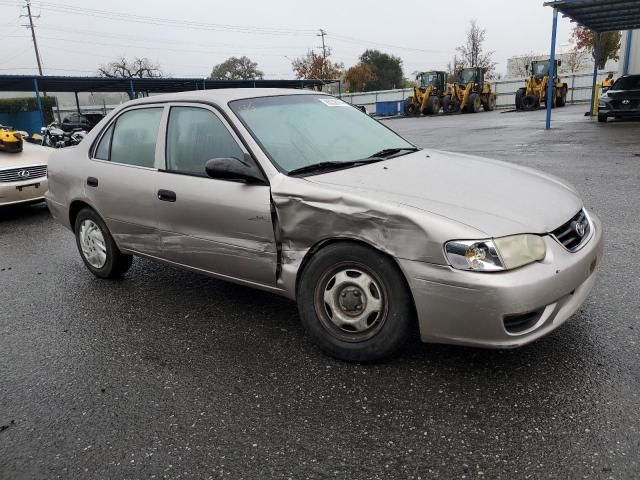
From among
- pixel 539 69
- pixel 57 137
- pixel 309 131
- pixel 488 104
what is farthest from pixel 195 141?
pixel 488 104

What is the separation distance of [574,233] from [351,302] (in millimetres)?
1280

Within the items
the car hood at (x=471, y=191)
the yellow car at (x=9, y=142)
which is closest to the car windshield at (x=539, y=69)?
the yellow car at (x=9, y=142)

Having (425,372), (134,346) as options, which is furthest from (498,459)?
(134,346)

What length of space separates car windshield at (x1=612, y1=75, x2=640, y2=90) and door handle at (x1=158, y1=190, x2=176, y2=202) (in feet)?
57.5

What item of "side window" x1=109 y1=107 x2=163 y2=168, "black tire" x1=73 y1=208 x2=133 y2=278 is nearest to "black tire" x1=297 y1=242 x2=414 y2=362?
"side window" x1=109 y1=107 x2=163 y2=168

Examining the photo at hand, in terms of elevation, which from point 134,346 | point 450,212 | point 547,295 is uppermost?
point 450,212

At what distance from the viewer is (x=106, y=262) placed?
4.61 metres

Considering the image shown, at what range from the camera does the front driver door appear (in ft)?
10.7

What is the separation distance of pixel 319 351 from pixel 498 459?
50.4 inches

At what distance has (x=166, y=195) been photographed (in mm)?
3756

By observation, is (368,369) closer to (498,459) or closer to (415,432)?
(415,432)

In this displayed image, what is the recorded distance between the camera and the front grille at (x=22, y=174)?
25.4 feet

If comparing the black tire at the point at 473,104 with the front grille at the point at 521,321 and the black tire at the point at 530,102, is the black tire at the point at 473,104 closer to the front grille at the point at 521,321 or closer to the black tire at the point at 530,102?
the black tire at the point at 530,102

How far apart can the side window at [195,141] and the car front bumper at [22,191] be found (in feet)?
16.4
